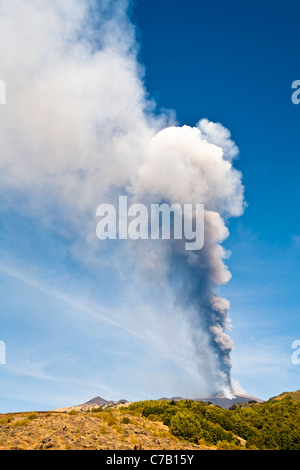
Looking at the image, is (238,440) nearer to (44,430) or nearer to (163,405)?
(163,405)

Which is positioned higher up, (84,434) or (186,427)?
(84,434)

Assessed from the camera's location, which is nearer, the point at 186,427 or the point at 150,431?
the point at 150,431

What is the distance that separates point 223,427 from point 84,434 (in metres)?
18.1

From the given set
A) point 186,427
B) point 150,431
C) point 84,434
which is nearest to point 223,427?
point 186,427

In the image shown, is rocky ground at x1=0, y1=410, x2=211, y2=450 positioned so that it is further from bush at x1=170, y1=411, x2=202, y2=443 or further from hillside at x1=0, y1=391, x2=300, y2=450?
bush at x1=170, y1=411, x2=202, y2=443

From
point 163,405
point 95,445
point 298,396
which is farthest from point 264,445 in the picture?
point 298,396

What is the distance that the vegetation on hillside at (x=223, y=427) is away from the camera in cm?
3031

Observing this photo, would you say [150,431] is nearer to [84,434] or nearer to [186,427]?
[186,427]

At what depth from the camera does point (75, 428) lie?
27.6m

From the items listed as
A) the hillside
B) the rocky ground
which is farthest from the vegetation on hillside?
the rocky ground

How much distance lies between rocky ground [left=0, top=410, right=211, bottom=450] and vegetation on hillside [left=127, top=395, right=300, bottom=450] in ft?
6.23

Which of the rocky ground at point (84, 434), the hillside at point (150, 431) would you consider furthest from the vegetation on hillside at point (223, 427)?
the rocky ground at point (84, 434)

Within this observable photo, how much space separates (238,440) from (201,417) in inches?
199

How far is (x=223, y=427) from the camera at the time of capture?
35.5 metres
